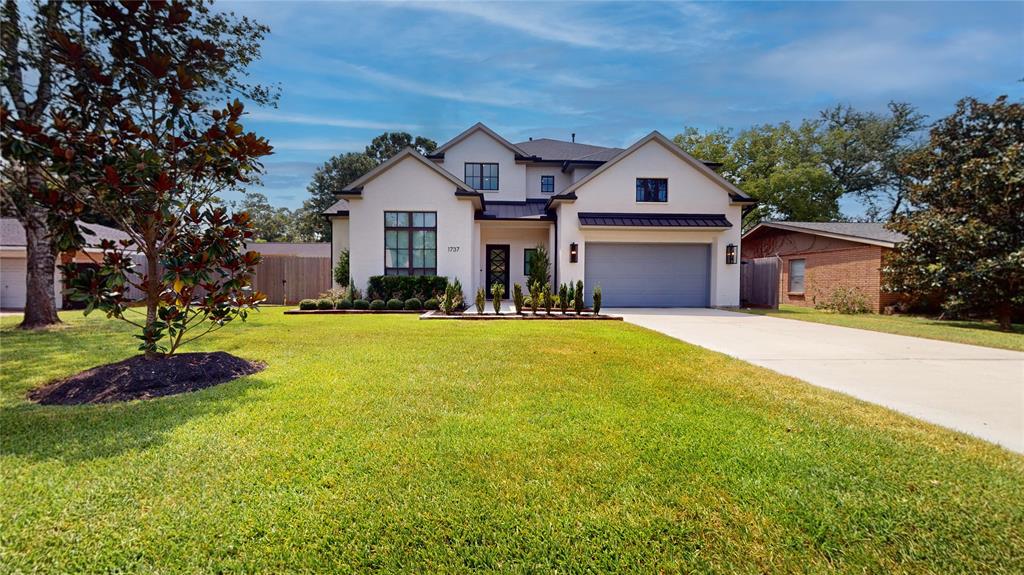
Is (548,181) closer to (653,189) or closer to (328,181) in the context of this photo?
(653,189)

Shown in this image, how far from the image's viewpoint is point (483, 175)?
65.2 ft

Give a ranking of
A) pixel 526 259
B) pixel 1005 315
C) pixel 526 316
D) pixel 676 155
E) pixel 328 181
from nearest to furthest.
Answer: pixel 1005 315
pixel 526 316
pixel 676 155
pixel 526 259
pixel 328 181

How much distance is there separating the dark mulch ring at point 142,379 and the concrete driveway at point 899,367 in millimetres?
7409

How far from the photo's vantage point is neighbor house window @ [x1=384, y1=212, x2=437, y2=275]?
53.1 feet

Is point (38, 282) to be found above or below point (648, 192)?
below

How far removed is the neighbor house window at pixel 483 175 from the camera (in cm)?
1984

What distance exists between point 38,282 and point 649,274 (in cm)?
1822

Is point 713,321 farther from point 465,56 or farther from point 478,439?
point 478,439

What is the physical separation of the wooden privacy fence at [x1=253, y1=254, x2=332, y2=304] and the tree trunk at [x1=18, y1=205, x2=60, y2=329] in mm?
8676

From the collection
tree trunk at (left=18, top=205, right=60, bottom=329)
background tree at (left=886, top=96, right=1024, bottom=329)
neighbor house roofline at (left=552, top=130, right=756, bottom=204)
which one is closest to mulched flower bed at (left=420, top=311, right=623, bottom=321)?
neighbor house roofline at (left=552, top=130, right=756, bottom=204)

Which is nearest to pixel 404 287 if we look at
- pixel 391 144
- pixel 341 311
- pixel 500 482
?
pixel 341 311

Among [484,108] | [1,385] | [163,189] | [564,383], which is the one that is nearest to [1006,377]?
[564,383]

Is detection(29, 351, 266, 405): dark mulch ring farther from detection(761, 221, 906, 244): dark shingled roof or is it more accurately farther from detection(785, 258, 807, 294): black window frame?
detection(785, 258, 807, 294): black window frame

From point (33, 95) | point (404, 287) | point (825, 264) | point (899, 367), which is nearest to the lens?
point (899, 367)
